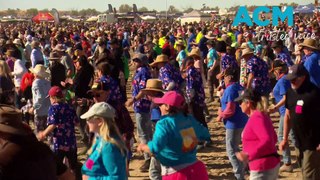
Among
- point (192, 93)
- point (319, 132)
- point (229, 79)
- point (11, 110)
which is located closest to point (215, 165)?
point (192, 93)

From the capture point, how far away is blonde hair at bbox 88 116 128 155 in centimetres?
452

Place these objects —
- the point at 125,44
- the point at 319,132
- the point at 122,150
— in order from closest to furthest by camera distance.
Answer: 1. the point at 122,150
2. the point at 319,132
3. the point at 125,44

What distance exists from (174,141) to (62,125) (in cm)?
232

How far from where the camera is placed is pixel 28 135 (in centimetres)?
379

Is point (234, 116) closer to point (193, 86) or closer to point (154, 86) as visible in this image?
point (154, 86)

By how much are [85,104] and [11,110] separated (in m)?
5.01

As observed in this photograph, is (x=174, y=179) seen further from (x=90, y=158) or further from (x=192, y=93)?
(x=192, y=93)

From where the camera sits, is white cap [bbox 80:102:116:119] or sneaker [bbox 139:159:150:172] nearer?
white cap [bbox 80:102:116:119]

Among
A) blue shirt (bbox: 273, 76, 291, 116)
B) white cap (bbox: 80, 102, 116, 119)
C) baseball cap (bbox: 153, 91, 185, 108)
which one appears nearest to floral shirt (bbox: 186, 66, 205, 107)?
blue shirt (bbox: 273, 76, 291, 116)

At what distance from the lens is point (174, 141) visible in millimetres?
4918

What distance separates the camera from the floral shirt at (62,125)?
666 centimetres

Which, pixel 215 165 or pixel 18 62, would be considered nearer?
pixel 215 165

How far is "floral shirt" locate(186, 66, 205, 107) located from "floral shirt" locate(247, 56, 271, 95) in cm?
97

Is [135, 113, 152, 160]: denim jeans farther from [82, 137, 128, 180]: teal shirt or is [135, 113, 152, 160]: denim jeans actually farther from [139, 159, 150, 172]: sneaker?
[82, 137, 128, 180]: teal shirt
